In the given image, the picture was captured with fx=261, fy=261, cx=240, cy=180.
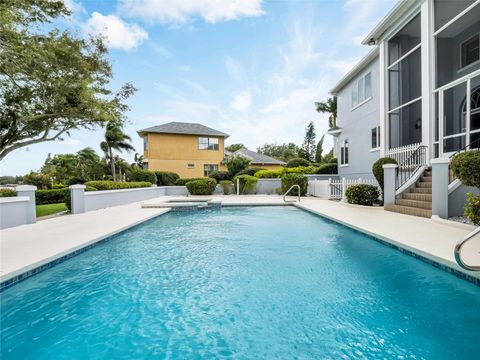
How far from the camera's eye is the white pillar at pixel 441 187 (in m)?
7.51

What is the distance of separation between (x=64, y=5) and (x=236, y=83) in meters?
14.5

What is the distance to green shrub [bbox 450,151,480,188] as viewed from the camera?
5863 millimetres

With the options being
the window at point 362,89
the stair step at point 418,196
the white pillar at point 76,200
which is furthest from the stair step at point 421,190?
the white pillar at point 76,200

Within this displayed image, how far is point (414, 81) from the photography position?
42.1 ft

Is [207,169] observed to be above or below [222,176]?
above

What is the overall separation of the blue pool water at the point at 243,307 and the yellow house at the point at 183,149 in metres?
21.5

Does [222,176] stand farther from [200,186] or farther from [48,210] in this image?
[48,210]

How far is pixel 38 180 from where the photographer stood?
24375mm

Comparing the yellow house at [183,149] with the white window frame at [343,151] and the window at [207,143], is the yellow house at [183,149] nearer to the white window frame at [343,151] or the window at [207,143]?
the window at [207,143]

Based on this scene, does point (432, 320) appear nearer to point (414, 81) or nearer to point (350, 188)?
point (350, 188)

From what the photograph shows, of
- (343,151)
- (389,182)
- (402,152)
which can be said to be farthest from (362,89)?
(389,182)

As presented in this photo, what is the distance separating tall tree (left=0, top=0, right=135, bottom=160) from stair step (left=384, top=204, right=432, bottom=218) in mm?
12630

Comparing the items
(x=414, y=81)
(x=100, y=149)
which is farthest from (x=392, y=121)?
(x=100, y=149)

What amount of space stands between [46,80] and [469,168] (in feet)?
44.9
